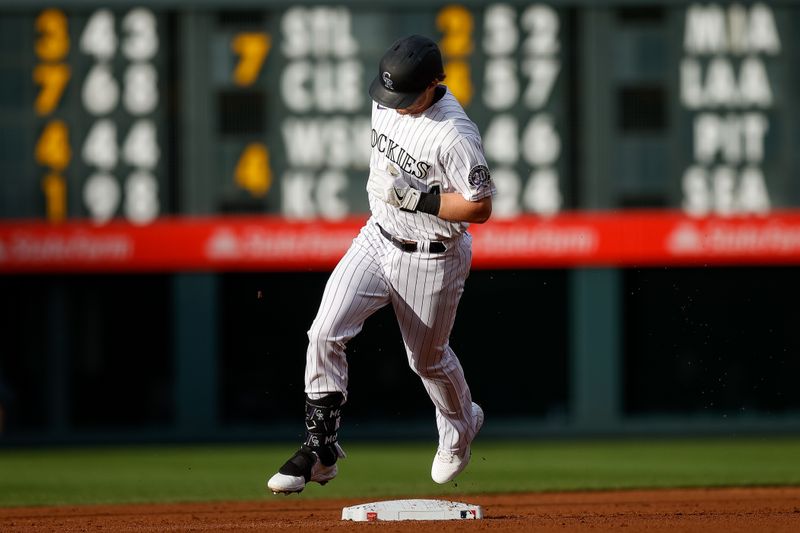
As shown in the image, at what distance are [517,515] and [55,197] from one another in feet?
30.7

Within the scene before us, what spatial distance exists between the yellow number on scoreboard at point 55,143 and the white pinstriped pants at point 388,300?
931 cm

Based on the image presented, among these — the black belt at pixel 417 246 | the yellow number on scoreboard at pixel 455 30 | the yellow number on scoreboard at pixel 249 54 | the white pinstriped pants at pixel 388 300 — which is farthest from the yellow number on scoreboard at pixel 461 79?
the black belt at pixel 417 246

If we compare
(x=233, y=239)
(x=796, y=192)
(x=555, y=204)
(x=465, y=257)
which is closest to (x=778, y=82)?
(x=796, y=192)

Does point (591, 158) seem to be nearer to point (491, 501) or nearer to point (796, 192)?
point (796, 192)

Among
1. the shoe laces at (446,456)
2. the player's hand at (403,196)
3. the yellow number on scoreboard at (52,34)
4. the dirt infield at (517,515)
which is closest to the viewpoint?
the player's hand at (403,196)

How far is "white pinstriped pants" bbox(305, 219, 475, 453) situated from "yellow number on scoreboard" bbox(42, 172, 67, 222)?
945 centimetres

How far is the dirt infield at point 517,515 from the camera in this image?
5.84 m

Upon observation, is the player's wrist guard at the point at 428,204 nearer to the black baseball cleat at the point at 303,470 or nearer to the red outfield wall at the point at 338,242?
the black baseball cleat at the point at 303,470

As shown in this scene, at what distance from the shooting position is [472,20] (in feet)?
49.2

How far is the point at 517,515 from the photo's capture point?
6809 millimetres

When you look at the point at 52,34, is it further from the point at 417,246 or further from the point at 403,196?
the point at 403,196

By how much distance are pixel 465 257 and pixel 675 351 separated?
9926 mm

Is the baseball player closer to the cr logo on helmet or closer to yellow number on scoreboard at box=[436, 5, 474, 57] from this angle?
the cr logo on helmet

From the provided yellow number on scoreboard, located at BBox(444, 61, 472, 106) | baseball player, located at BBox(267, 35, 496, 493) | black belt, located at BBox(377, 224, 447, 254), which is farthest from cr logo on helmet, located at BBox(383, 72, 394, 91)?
yellow number on scoreboard, located at BBox(444, 61, 472, 106)
